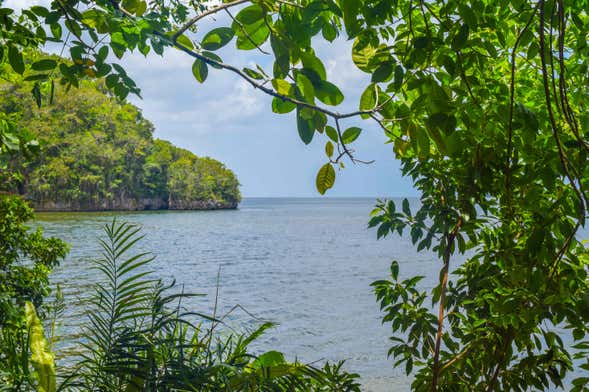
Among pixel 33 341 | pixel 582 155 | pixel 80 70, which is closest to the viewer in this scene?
pixel 33 341

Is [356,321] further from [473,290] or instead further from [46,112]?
[46,112]

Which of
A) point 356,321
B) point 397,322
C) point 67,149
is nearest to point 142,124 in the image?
point 67,149

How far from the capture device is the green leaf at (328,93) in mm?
775

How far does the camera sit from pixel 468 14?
1028mm

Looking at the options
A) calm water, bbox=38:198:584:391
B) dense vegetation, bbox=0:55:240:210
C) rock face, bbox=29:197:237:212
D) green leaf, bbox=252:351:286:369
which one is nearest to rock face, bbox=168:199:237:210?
rock face, bbox=29:197:237:212

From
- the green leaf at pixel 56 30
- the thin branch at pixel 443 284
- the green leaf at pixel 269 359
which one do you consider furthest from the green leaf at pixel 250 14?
the thin branch at pixel 443 284

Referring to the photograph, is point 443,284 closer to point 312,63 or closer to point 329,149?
point 329,149

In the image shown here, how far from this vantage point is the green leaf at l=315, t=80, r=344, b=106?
2.54 ft

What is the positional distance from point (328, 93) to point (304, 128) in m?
0.10

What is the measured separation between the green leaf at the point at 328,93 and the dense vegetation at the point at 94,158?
132 feet

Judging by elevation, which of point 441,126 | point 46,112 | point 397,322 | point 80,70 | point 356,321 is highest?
point 46,112

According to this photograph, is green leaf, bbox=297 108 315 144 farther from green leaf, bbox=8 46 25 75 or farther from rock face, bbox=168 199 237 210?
rock face, bbox=168 199 237 210

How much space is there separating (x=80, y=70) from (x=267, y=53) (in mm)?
743

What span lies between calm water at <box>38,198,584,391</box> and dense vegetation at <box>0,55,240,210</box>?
16101 mm
